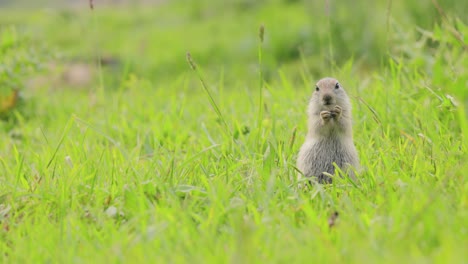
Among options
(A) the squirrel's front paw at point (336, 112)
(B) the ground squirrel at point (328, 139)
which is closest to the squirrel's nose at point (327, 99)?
(B) the ground squirrel at point (328, 139)

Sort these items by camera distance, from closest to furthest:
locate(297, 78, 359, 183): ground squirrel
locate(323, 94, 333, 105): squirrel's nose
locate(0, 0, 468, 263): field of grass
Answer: locate(0, 0, 468, 263): field of grass < locate(297, 78, 359, 183): ground squirrel < locate(323, 94, 333, 105): squirrel's nose

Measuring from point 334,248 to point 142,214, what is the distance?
0.85m

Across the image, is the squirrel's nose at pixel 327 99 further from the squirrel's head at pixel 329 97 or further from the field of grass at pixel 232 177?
the field of grass at pixel 232 177

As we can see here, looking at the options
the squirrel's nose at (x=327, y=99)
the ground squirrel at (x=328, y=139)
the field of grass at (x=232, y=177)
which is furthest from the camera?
the squirrel's nose at (x=327, y=99)

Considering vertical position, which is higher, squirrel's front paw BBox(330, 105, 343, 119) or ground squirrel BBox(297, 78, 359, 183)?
squirrel's front paw BBox(330, 105, 343, 119)

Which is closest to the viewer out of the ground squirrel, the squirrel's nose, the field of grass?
the field of grass

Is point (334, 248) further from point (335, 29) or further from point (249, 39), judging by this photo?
point (249, 39)

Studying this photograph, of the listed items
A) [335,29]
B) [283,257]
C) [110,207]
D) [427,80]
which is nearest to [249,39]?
[335,29]

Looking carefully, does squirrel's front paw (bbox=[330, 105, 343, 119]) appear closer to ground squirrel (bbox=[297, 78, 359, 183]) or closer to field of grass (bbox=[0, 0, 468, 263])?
ground squirrel (bbox=[297, 78, 359, 183])

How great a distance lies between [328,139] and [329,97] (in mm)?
290

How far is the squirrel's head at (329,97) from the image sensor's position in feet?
12.5

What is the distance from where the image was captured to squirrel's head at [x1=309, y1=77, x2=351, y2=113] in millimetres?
3820

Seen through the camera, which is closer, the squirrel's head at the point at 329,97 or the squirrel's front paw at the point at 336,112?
the squirrel's front paw at the point at 336,112

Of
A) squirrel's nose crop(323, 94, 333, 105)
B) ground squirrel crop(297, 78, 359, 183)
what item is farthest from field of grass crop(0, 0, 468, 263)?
squirrel's nose crop(323, 94, 333, 105)
